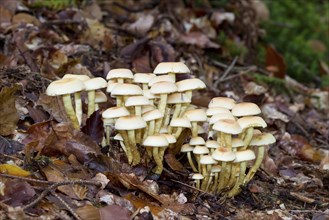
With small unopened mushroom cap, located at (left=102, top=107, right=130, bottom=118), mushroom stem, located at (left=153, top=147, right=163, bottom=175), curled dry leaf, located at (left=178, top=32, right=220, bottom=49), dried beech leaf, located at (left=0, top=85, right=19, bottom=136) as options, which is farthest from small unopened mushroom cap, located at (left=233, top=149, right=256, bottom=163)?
curled dry leaf, located at (left=178, top=32, right=220, bottom=49)

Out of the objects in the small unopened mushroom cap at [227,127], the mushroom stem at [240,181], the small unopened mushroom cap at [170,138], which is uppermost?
the small unopened mushroom cap at [227,127]

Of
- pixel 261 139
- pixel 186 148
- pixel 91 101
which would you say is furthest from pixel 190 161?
pixel 91 101

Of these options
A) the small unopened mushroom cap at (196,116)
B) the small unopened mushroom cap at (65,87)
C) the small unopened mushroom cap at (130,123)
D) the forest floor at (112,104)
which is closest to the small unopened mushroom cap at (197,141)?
the small unopened mushroom cap at (196,116)

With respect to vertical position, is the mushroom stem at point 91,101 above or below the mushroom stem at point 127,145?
above

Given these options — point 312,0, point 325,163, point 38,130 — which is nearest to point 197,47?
point 325,163

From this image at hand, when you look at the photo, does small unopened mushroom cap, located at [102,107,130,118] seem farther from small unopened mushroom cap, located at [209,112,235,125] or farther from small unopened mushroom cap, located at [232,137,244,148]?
small unopened mushroom cap, located at [232,137,244,148]

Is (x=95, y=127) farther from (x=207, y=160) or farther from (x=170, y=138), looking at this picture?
(x=207, y=160)

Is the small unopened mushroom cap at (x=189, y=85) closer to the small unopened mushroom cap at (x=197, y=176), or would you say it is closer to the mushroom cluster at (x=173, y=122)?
the mushroom cluster at (x=173, y=122)
